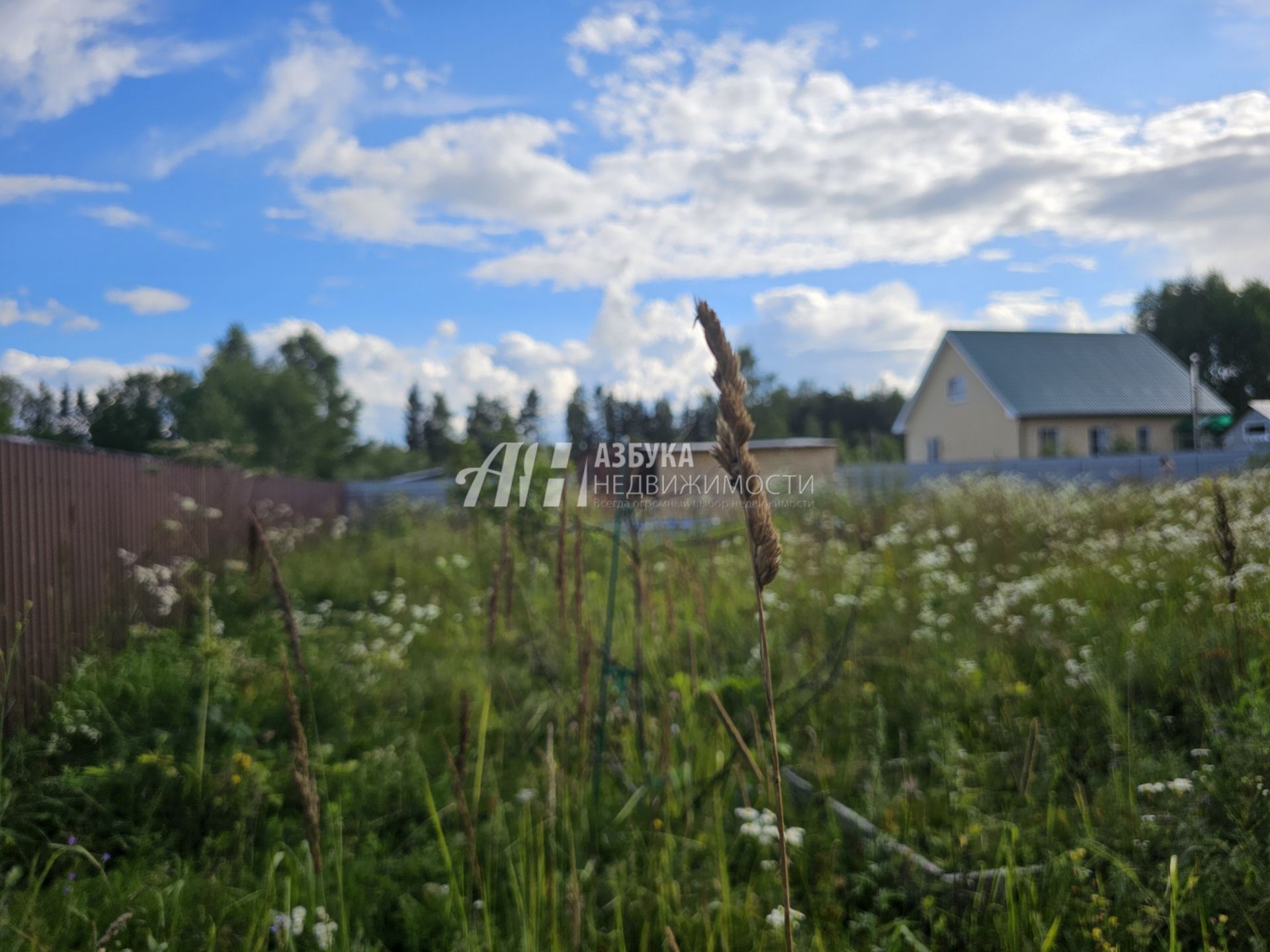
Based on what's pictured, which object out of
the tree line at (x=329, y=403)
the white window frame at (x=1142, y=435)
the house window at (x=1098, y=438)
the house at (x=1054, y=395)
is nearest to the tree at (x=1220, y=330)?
the tree line at (x=329, y=403)

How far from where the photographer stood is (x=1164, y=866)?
2.09 metres

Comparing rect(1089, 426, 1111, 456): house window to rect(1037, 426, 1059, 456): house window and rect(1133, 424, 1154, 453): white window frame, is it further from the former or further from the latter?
rect(1037, 426, 1059, 456): house window

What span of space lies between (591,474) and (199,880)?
4.52 metres

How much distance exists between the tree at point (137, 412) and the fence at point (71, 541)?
15.1 m

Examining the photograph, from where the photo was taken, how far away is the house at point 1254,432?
22.7 feet

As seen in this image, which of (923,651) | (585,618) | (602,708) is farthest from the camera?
→ (923,651)

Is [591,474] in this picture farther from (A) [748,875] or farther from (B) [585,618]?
(A) [748,875]

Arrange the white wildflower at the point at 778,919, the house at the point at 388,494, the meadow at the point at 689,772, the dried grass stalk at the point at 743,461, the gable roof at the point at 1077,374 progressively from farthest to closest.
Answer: the gable roof at the point at 1077,374, the house at the point at 388,494, the meadow at the point at 689,772, the white wildflower at the point at 778,919, the dried grass stalk at the point at 743,461

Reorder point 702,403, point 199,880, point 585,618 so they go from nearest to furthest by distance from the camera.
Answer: point 199,880 → point 702,403 → point 585,618

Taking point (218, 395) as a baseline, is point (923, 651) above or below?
below

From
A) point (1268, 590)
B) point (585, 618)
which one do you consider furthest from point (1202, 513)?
point (585, 618)

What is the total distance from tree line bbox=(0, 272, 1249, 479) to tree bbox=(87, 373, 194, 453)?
36 mm

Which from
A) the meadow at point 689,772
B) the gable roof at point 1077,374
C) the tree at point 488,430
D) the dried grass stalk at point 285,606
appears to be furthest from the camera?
the gable roof at point 1077,374

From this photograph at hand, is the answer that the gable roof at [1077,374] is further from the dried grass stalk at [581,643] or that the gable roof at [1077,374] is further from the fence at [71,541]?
the dried grass stalk at [581,643]
